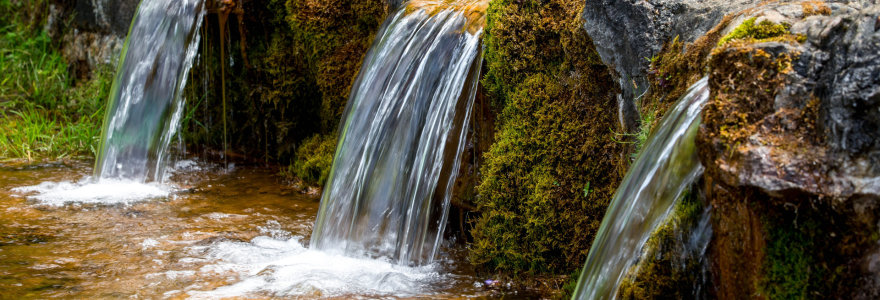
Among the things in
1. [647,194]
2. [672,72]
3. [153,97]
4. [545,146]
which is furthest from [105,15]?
[647,194]

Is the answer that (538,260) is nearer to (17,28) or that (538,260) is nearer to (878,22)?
(878,22)

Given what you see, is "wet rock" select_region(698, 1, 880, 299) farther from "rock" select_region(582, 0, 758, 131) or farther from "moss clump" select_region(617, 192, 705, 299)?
"rock" select_region(582, 0, 758, 131)

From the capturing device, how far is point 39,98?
22.6 feet

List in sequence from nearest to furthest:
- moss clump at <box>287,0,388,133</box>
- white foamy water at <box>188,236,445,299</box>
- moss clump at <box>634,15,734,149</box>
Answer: moss clump at <box>634,15,734,149</box> < white foamy water at <box>188,236,445,299</box> < moss clump at <box>287,0,388,133</box>

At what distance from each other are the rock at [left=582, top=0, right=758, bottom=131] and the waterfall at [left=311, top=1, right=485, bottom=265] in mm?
841

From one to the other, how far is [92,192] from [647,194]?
394 cm

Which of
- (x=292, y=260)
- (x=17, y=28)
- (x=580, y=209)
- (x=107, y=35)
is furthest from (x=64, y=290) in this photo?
(x=17, y=28)

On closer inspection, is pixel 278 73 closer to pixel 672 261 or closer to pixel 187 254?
pixel 187 254

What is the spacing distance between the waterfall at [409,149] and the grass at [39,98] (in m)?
2.99

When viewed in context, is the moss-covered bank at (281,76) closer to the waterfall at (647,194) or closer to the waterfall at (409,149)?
the waterfall at (409,149)

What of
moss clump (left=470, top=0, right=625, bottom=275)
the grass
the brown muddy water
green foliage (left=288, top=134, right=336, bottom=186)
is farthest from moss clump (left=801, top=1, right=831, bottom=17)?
the grass

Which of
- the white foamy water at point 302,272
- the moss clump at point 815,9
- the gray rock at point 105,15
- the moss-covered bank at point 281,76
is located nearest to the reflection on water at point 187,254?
the white foamy water at point 302,272

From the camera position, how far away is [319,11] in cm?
520

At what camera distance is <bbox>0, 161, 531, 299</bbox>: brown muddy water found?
132 inches
